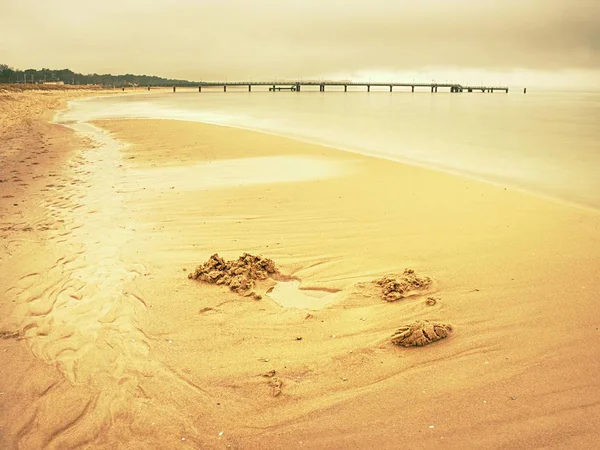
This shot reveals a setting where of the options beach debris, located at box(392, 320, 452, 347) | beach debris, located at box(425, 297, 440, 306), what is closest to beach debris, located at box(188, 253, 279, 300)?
beach debris, located at box(392, 320, 452, 347)

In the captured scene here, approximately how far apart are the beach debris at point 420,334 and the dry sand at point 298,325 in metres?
0.06

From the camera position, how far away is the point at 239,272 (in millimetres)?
5016

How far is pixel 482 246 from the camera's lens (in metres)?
5.89

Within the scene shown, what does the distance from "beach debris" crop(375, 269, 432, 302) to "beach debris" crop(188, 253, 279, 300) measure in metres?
1.25

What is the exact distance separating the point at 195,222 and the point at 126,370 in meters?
3.81

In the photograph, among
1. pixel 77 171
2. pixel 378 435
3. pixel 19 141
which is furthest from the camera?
pixel 19 141

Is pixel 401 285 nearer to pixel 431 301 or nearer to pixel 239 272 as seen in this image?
pixel 431 301

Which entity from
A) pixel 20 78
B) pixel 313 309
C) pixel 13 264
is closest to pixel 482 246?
pixel 313 309

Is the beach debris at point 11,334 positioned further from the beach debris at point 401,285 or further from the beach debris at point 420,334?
the beach debris at point 401,285

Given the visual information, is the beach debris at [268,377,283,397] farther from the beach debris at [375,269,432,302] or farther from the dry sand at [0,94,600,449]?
the beach debris at [375,269,432,302]

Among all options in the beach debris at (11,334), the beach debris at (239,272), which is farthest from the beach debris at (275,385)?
the beach debris at (11,334)

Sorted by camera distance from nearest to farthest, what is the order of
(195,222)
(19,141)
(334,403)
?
(334,403) < (195,222) < (19,141)

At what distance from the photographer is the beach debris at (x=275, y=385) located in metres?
3.15

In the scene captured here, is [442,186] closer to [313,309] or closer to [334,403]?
[313,309]
